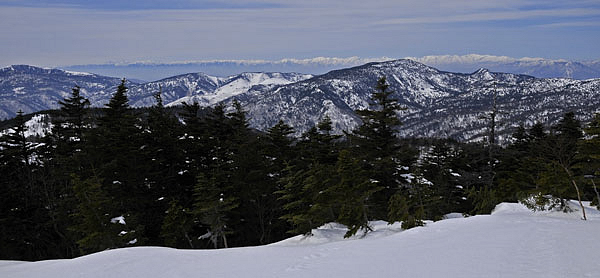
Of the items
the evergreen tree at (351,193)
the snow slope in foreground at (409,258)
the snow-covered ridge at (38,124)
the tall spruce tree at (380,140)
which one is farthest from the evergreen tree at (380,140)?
the snow-covered ridge at (38,124)

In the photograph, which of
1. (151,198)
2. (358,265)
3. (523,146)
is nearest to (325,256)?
(358,265)

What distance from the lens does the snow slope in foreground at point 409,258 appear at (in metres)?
8.34

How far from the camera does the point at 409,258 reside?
384 inches

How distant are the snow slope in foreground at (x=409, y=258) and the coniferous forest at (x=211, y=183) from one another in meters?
5.48

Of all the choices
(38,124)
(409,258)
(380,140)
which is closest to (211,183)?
(380,140)

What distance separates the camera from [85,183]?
20.4 metres

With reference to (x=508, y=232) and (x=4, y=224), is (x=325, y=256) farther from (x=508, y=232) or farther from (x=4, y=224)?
(x=4, y=224)

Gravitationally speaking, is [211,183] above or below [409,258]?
below

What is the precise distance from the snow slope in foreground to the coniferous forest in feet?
18.0

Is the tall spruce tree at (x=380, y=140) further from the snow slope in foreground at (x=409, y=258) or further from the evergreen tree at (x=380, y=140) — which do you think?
the snow slope in foreground at (x=409, y=258)

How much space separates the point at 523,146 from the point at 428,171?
15.8 metres

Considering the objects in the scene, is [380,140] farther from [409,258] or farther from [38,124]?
[38,124]

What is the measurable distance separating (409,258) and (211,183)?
14619mm

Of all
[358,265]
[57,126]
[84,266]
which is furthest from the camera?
[57,126]
